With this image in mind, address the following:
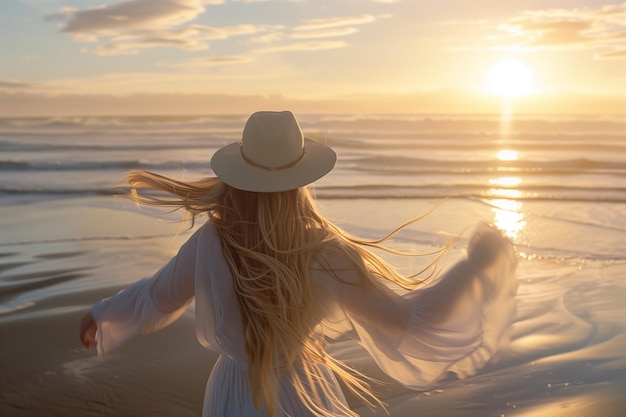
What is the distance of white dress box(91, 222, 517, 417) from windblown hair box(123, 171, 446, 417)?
0.12 feet

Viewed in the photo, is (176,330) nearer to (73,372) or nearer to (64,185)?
(73,372)

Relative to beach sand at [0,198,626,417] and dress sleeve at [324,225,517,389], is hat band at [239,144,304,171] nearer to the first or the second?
dress sleeve at [324,225,517,389]

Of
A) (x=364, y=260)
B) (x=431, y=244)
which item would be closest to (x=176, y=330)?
(x=364, y=260)

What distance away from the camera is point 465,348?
8.10 feet

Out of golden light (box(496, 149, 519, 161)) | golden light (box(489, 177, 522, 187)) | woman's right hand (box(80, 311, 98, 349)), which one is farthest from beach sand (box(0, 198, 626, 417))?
golden light (box(496, 149, 519, 161))

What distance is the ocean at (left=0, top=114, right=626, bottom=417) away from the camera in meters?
4.66

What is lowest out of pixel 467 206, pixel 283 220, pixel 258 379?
pixel 467 206

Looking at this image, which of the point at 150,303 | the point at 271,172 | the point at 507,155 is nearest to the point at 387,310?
the point at 271,172

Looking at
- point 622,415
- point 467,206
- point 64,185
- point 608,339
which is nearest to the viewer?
point 622,415

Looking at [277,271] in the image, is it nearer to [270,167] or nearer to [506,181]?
[270,167]

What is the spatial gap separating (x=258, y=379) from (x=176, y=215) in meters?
8.02

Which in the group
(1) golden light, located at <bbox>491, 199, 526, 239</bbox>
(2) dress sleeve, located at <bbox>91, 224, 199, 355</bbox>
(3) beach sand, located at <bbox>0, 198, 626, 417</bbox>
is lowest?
(1) golden light, located at <bbox>491, 199, 526, 239</bbox>

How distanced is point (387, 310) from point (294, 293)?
31cm

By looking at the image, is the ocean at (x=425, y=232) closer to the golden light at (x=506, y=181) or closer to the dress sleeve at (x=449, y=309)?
the golden light at (x=506, y=181)
